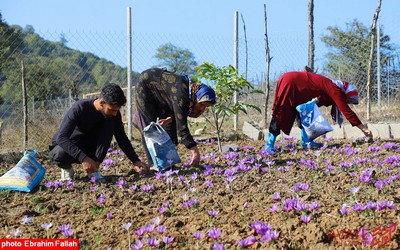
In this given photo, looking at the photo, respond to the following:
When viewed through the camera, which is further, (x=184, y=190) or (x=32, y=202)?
(x=184, y=190)

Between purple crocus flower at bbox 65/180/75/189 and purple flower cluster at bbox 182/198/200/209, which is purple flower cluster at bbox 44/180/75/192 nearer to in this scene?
purple crocus flower at bbox 65/180/75/189

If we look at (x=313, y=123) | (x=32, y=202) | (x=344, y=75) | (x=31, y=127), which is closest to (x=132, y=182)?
(x=32, y=202)

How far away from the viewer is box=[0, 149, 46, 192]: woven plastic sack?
367cm

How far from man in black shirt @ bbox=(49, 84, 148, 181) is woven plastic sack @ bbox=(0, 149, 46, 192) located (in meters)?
0.23

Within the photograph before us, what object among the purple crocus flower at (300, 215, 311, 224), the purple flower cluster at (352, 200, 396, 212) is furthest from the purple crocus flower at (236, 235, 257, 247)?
the purple flower cluster at (352, 200, 396, 212)

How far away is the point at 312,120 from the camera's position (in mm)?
5406

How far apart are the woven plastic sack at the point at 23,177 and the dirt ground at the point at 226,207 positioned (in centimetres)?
7

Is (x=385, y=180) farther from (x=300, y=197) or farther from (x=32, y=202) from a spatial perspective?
(x=32, y=202)

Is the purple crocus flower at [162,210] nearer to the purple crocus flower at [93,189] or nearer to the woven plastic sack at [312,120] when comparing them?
the purple crocus flower at [93,189]

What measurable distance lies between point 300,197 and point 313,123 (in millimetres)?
2296

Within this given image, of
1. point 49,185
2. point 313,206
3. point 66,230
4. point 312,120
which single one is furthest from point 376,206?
point 312,120

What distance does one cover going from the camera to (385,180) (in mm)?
3557

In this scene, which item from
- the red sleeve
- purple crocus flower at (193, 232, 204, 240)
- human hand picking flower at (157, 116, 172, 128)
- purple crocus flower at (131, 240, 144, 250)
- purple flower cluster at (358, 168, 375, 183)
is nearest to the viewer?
purple crocus flower at (131, 240, 144, 250)

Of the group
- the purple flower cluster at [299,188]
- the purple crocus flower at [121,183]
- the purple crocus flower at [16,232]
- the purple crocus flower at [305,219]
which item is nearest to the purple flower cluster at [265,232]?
the purple crocus flower at [305,219]
